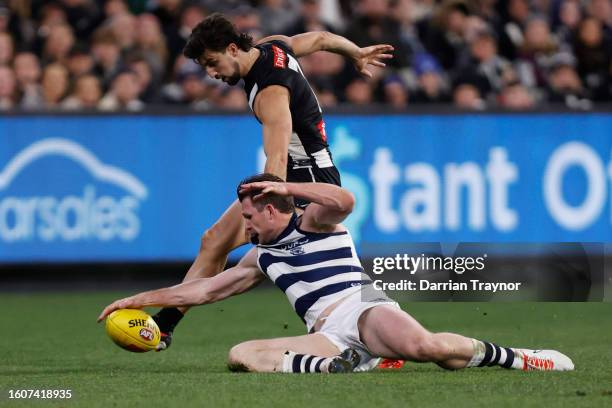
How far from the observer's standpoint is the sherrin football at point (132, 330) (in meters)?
8.39

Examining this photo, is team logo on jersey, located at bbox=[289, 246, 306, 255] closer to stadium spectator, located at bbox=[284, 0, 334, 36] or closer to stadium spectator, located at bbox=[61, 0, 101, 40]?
stadium spectator, located at bbox=[284, 0, 334, 36]

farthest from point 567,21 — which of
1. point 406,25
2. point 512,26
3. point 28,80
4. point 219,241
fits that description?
point 219,241

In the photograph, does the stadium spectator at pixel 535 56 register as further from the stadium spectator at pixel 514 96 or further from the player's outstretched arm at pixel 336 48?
the player's outstretched arm at pixel 336 48

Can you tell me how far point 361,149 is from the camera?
1439cm

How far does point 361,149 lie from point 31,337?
4.82 meters

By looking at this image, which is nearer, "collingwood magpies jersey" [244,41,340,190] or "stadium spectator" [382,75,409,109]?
"collingwood magpies jersey" [244,41,340,190]

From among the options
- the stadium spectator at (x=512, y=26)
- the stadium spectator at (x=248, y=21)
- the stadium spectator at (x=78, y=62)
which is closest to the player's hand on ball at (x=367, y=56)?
the stadium spectator at (x=248, y=21)

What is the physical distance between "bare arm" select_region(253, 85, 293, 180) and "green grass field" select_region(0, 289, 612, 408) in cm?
130

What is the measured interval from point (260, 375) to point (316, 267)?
0.70 m

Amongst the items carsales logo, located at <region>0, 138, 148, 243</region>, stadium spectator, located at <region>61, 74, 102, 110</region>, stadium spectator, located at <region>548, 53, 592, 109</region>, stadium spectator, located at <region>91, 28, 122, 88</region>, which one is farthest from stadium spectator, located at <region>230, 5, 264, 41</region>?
stadium spectator, located at <region>548, 53, 592, 109</region>

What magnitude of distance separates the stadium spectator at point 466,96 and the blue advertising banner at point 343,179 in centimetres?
66

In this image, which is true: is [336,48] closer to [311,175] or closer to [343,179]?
[311,175]

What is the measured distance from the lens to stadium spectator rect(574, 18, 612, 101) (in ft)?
52.6

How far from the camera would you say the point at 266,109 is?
8.68 metres
